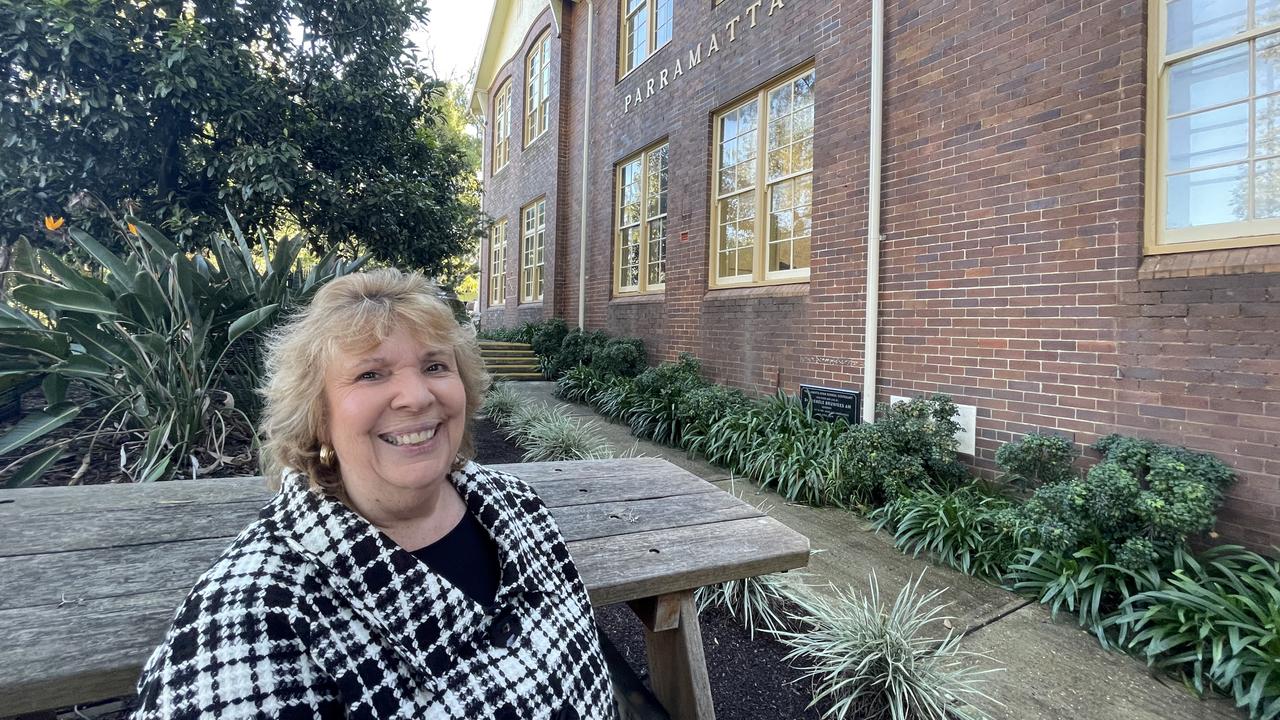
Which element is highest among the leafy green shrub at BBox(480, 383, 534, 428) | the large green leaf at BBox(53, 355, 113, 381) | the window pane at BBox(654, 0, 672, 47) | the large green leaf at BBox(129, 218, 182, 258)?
the window pane at BBox(654, 0, 672, 47)

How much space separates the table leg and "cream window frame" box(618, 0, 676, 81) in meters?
8.41

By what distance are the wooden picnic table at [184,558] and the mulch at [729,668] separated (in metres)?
0.52

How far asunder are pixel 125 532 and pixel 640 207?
333 inches

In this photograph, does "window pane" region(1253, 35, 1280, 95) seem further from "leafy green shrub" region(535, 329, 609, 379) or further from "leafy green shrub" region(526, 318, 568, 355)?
"leafy green shrub" region(526, 318, 568, 355)

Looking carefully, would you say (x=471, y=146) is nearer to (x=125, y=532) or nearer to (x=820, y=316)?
(x=820, y=316)

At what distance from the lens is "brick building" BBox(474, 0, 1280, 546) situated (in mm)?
3236

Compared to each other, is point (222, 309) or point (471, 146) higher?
point (471, 146)

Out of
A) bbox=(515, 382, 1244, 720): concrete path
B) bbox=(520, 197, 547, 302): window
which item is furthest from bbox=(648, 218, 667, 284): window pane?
bbox=(515, 382, 1244, 720): concrete path

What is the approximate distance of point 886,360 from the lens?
5094 mm

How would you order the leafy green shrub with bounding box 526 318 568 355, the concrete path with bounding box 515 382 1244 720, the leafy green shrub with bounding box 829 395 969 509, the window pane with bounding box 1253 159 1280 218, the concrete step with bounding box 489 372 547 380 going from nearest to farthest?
the concrete path with bounding box 515 382 1244 720 < the window pane with bounding box 1253 159 1280 218 < the leafy green shrub with bounding box 829 395 969 509 < the concrete step with bounding box 489 372 547 380 < the leafy green shrub with bounding box 526 318 568 355

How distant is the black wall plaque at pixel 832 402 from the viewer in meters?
5.27

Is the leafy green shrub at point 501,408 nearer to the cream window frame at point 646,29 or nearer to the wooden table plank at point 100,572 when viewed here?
the wooden table plank at point 100,572

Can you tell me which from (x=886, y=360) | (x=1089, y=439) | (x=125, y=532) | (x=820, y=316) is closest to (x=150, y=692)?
(x=125, y=532)

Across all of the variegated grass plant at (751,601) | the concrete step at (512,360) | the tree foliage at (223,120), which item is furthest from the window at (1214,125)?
the concrete step at (512,360)
